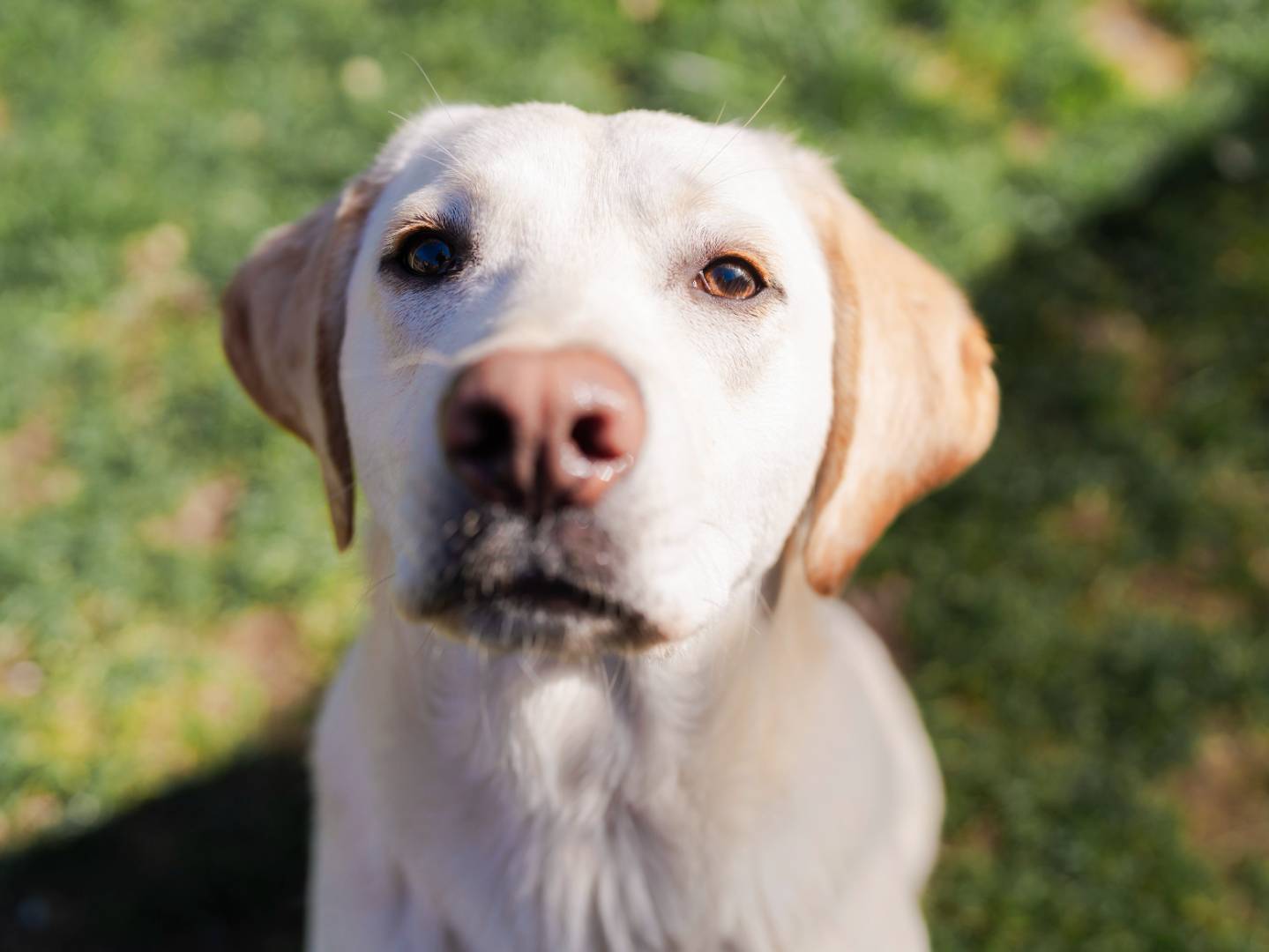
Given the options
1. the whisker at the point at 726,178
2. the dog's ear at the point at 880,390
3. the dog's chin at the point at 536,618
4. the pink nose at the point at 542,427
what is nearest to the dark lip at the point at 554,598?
the dog's chin at the point at 536,618

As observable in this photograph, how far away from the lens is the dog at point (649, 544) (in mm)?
1814

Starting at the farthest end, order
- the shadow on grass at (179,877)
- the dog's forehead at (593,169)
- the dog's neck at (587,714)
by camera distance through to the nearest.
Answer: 1. the shadow on grass at (179,877)
2. the dog's neck at (587,714)
3. the dog's forehead at (593,169)

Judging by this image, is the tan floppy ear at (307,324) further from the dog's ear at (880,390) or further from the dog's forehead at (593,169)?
the dog's ear at (880,390)

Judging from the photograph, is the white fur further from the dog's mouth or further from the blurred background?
the blurred background

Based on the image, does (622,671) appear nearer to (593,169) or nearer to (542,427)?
(542,427)

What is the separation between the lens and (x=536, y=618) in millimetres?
1716

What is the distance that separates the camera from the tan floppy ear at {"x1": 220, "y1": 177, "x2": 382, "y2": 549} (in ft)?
7.39

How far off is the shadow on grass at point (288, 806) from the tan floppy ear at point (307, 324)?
155cm

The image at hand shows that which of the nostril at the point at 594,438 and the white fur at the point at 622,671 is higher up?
the nostril at the point at 594,438

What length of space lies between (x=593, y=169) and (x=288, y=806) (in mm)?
2368

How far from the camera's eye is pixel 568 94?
4.56 m

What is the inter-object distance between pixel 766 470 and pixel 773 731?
0.60 metres

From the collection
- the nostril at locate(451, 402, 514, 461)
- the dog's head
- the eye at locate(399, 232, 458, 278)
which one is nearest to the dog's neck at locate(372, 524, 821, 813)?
the dog's head

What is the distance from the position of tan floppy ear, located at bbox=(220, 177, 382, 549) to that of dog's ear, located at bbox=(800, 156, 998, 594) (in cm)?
94
